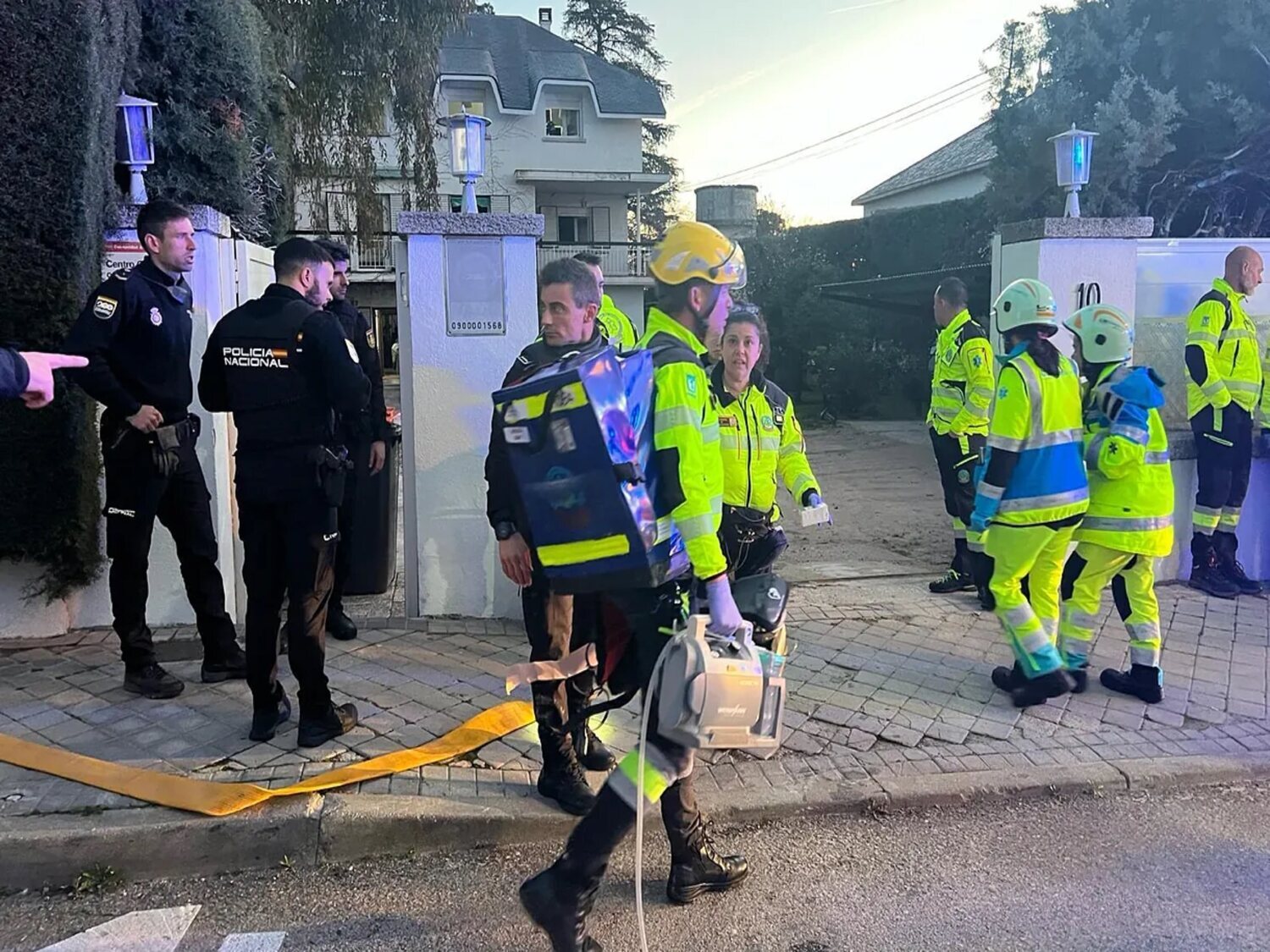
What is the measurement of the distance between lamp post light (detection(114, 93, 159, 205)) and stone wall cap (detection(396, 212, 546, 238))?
1.48 m

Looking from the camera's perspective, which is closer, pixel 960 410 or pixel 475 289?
pixel 475 289

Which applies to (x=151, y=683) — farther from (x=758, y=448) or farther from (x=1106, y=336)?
(x=1106, y=336)

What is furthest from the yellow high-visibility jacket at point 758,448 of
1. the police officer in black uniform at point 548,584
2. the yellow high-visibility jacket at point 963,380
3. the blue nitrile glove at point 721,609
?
the yellow high-visibility jacket at point 963,380

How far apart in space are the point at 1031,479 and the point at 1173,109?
7.65 meters

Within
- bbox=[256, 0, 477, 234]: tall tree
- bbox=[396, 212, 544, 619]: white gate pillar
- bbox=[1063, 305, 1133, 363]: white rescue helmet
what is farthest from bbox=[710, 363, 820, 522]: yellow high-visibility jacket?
bbox=[256, 0, 477, 234]: tall tree

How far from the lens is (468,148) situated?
234 inches

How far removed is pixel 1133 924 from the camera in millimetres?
3141

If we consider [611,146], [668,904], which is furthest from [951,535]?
[611,146]

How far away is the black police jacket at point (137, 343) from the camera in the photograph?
4320 millimetres

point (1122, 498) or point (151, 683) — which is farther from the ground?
point (1122, 498)

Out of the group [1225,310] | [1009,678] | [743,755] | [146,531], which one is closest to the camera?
[743,755]

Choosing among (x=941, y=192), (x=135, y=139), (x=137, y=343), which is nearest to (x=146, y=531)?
(x=137, y=343)

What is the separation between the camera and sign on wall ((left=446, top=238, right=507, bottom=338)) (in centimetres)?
570

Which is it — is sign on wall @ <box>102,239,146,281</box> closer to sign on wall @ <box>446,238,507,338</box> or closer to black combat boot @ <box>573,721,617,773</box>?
sign on wall @ <box>446,238,507,338</box>
